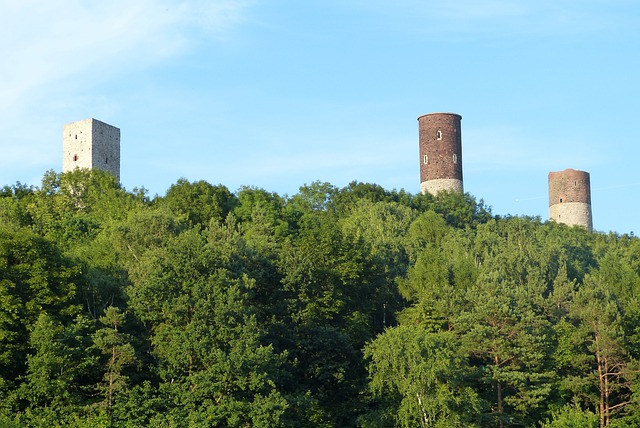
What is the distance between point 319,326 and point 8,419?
1222cm

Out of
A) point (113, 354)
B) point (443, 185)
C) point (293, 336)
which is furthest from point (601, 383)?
point (443, 185)

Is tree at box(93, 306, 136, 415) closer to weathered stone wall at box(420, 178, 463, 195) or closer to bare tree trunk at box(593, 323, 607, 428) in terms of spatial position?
bare tree trunk at box(593, 323, 607, 428)

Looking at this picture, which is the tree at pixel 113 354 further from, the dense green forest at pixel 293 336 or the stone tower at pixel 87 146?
the stone tower at pixel 87 146

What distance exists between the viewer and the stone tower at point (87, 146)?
225 ft

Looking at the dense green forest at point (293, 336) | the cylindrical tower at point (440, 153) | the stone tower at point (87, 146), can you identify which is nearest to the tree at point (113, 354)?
the dense green forest at point (293, 336)

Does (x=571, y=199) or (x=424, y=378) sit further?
(x=571, y=199)

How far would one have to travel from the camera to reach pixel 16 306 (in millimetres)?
34875

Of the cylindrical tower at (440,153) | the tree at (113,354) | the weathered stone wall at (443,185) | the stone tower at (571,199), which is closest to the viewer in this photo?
the tree at (113,354)

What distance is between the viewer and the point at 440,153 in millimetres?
78938

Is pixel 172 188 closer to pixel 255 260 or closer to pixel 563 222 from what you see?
pixel 255 260

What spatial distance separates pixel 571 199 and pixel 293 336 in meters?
52.6

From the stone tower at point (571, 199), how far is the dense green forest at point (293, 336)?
36587mm

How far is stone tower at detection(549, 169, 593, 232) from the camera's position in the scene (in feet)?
284

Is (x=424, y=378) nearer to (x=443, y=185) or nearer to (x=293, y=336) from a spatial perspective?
(x=293, y=336)
